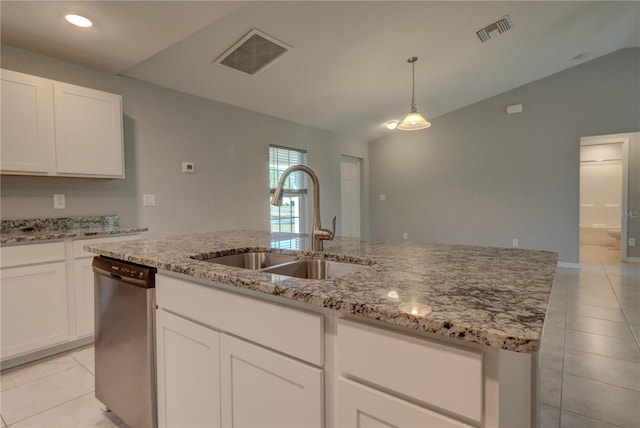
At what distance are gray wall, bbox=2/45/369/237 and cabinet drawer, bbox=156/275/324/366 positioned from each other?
2027mm

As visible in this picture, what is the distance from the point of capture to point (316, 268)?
1420 millimetres

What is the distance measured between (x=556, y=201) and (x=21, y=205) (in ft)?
21.5

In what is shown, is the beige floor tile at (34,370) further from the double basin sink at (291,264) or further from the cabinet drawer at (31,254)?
the double basin sink at (291,264)

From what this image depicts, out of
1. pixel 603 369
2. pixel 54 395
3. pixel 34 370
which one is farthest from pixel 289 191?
pixel 603 369

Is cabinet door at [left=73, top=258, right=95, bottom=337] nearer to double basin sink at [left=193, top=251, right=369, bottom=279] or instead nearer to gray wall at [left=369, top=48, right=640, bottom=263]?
double basin sink at [left=193, top=251, right=369, bottom=279]

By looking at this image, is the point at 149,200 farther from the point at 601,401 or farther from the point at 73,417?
the point at 601,401

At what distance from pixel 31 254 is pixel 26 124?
0.90 metres

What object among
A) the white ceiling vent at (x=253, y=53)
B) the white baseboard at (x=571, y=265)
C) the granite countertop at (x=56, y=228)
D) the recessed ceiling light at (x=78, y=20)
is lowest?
the white baseboard at (x=571, y=265)

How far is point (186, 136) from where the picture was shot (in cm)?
348

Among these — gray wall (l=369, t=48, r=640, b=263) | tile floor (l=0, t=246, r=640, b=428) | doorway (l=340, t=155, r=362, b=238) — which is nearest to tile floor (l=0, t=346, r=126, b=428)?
tile floor (l=0, t=246, r=640, b=428)

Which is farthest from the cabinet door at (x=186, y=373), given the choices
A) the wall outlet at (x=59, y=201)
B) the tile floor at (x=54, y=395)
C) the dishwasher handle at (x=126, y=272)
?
the wall outlet at (x=59, y=201)

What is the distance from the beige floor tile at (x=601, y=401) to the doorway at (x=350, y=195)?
458 centimetres

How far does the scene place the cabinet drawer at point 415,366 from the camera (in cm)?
60

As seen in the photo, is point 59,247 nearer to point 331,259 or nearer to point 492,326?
point 331,259
